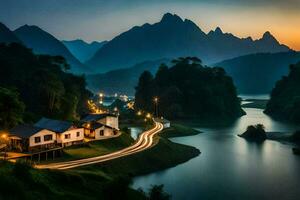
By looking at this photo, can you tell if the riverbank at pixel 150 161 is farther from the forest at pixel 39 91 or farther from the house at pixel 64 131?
the forest at pixel 39 91

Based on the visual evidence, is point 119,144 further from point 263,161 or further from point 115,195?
point 115,195

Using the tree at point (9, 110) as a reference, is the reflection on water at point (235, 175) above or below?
below

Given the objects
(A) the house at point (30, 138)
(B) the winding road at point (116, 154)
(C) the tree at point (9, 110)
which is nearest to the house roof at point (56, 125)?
(A) the house at point (30, 138)

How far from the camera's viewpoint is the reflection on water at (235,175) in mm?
65750

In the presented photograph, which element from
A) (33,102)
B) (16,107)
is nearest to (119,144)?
(16,107)

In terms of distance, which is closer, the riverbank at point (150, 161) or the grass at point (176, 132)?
the riverbank at point (150, 161)

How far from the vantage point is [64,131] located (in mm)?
80688

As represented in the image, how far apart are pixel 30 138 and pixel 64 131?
8.30m

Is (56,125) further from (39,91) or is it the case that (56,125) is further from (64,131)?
(39,91)

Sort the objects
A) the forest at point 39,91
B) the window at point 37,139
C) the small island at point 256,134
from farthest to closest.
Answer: the small island at point 256,134 → the forest at point 39,91 → the window at point 37,139

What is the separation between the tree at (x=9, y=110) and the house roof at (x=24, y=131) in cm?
284

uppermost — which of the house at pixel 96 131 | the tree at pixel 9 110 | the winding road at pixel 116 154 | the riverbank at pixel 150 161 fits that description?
the tree at pixel 9 110

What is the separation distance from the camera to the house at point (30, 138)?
242ft

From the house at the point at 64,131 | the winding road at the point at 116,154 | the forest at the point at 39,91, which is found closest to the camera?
the winding road at the point at 116,154
